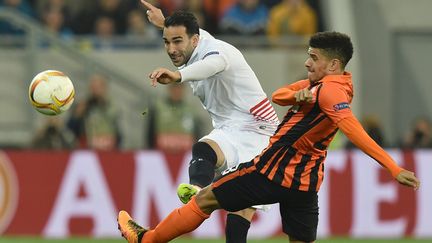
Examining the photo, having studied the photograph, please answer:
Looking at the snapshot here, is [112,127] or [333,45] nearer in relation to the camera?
[333,45]

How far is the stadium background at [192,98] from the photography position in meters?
14.1

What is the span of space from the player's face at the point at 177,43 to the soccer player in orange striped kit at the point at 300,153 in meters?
1.10

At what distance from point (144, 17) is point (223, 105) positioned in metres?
7.07

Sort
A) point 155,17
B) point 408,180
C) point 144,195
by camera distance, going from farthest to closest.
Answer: point 144,195
point 155,17
point 408,180

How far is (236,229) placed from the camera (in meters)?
8.98

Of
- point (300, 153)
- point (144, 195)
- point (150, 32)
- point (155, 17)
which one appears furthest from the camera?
point (150, 32)

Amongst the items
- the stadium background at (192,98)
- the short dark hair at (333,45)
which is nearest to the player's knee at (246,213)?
the short dark hair at (333,45)

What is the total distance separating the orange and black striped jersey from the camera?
7961 mm

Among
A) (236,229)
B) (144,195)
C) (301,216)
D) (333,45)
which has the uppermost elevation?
(333,45)

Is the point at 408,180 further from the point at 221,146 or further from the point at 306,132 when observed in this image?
the point at 221,146

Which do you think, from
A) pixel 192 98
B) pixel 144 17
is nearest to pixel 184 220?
pixel 192 98

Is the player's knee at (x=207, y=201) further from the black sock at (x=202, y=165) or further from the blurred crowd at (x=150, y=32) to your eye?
the blurred crowd at (x=150, y=32)

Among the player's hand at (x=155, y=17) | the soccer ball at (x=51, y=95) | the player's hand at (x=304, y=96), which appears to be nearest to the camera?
the player's hand at (x=304, y=96)

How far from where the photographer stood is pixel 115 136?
14.9 m
